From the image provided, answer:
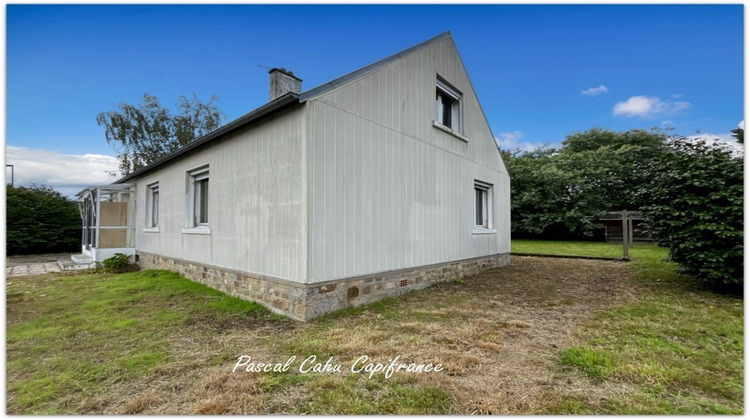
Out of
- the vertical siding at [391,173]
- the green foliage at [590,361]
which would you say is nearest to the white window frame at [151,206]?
the vertical siding at [391,173]

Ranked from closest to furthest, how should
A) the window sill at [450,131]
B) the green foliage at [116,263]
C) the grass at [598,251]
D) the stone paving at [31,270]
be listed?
the window sill at [450,131] < the stone paving at [31,270] < the green foliage at [116,263] < the grass at [598,251]

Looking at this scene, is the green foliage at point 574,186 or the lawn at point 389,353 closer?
the lawn at point 389,353

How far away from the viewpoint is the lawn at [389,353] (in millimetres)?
2424

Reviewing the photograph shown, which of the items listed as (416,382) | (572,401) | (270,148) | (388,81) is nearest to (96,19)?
(270,148)

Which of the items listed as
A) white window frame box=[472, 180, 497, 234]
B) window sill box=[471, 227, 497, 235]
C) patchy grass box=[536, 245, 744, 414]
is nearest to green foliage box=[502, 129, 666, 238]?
white window frame box=[472, 180, 497, 234]

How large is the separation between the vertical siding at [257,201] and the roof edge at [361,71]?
31 cm

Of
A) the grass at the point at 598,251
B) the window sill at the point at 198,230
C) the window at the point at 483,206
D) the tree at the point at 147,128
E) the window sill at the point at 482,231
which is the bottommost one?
the grass at the point at 598,251

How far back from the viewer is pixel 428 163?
→ 263 inches

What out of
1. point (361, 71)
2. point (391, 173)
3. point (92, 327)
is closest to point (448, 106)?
point (391, 173)

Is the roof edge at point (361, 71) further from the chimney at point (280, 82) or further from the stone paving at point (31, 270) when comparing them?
the stone paving at point (31, 270)

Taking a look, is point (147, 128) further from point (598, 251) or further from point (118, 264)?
point (598, 251)

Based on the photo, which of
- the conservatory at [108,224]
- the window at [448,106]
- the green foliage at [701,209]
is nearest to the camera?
the green foliage at [701,209]

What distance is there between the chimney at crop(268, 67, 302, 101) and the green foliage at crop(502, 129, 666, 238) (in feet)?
60.6

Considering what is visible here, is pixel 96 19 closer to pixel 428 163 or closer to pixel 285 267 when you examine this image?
pixel 285 267
